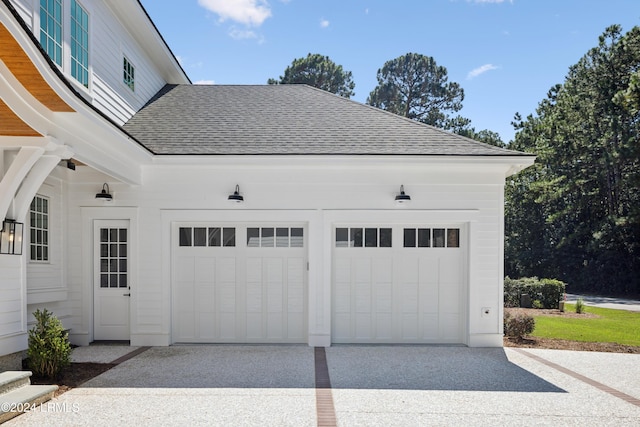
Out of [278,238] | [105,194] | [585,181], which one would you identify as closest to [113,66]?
[105,194]

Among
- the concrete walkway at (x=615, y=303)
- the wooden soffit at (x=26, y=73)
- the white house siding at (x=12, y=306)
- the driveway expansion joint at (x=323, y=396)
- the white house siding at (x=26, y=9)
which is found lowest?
the concrete walkway at (x=615, y=303)

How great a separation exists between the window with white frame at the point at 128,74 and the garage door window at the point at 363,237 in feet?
18.4

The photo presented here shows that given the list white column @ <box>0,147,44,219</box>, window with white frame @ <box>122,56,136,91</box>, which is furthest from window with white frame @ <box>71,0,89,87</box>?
white column @ <box>0,147,44,219</box>

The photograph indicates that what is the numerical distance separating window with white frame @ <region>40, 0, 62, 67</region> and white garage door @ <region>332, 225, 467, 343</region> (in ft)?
17.7

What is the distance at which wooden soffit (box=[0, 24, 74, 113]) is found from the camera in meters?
4.61

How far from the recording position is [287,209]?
9.30m

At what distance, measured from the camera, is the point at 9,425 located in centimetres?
514

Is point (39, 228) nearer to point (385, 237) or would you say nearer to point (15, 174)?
point (15, 174)

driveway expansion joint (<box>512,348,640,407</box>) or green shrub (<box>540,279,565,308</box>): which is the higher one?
driveway expansion joint (<box>512,348,640,407</box>)

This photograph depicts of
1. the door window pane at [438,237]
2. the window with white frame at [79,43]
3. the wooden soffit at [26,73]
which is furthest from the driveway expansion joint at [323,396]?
the window with white frame at [79,43]

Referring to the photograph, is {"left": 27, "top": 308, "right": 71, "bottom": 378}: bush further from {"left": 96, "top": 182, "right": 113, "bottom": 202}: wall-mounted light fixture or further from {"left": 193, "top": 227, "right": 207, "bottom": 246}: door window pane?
{"left": 193, "top": 227, "right": 207, "bottom": 246}: door window pane

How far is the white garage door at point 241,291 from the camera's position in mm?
9406

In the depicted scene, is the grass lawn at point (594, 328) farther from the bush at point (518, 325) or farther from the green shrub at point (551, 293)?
the green shrub at point (551, 293)

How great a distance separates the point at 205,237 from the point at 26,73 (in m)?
4.84
